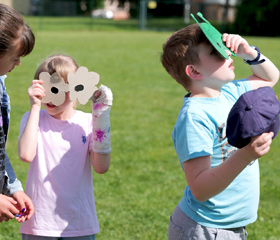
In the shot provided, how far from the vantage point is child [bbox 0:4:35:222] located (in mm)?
2363

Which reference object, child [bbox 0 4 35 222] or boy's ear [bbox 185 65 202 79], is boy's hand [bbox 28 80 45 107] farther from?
boy's ear [bbox 185 65 202 79]

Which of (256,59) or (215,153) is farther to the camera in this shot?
(256,59)

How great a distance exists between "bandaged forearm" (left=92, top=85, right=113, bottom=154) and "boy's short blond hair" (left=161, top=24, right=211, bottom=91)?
36cm

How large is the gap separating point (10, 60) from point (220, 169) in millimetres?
1137

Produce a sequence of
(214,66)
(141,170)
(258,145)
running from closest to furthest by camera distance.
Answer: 1. (258,145)
2. (214,66)
3. (141,170)

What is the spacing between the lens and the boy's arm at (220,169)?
1.79 m

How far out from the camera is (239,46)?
2.59m

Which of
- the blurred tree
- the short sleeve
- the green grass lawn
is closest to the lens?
the short sleeve

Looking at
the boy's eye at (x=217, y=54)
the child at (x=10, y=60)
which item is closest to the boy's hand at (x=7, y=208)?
the child at (x=10, y=60)

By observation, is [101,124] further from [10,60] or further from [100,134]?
[10,60]

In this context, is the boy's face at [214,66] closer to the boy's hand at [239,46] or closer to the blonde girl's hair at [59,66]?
the boy's hand at [239,46]

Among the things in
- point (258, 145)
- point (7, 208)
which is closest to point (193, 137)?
point (258, 145)

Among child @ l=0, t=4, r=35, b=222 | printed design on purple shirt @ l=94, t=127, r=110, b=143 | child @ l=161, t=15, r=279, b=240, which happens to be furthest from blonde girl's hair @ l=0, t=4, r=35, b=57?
child @ l=161, t=15, r=279, b=240

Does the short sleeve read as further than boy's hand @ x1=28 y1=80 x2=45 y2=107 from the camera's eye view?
No
